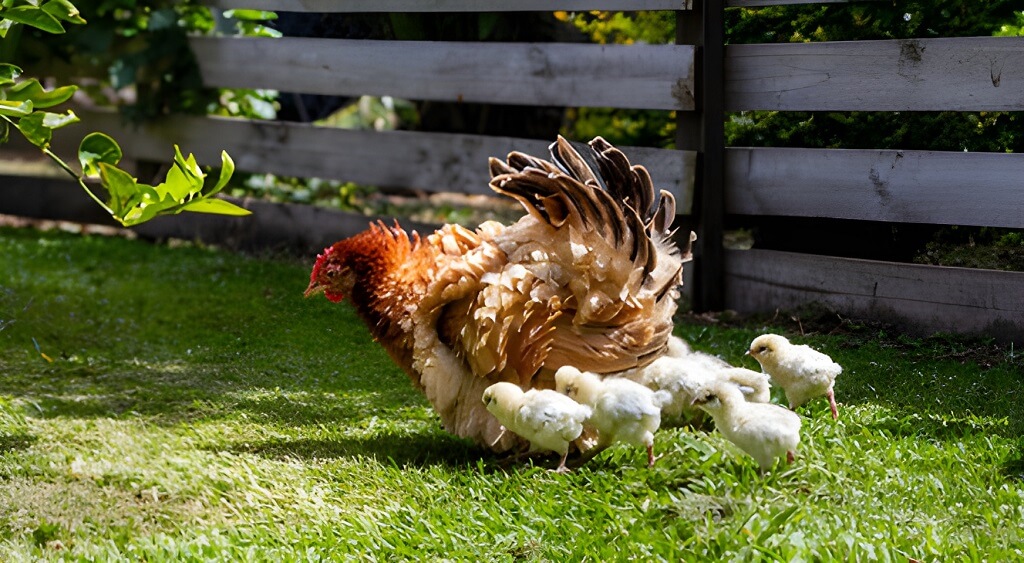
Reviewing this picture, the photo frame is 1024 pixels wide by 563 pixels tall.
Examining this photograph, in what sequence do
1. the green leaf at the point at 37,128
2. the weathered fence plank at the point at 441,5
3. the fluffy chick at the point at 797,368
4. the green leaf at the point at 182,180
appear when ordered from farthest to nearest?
the weathered fence plank at the point at 441,5 < the fluffy chick at the point at 797,368 < the green leaf at the point at 37,128 < the green leaf at the point at 182,180

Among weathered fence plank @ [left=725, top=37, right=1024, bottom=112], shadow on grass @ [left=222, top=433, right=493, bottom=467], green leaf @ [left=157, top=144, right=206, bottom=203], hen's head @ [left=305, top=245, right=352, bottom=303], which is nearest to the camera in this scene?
green leaf @ [left=157, top=144, right=206, bottom=203]

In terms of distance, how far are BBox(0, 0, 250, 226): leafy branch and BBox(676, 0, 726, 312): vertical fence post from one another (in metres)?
2.98

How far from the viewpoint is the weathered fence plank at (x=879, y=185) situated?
4.71m

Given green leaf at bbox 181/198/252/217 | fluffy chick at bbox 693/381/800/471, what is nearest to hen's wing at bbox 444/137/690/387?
fluffy chick at bbox 693/381/800/471

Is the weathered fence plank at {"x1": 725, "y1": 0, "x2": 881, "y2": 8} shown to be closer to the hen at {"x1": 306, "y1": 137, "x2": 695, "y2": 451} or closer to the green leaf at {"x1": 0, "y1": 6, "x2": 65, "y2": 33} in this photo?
the hen at {"x1": 306, "y1": 137, "x2": 695, "y2": 451}

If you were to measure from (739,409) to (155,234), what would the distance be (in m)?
5.94

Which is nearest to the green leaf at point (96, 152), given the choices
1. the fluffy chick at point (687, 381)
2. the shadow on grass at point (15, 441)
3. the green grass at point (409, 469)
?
the green grass at point (409, 469)

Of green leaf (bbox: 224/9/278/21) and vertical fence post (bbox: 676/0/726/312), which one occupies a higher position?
green leaf (bbox: 224/9/278/21)

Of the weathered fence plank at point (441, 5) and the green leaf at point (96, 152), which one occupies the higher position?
the weathered fence plank at point (441, 5)

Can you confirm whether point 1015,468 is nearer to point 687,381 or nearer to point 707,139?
point 687,381

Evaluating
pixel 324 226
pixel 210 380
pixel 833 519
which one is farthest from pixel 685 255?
pixel 324 226

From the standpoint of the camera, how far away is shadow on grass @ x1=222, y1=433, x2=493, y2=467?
3.82 meters

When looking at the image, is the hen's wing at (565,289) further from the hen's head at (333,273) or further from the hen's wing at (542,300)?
the hen's head at (333,273)

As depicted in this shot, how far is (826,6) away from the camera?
5125 millimetres
